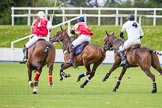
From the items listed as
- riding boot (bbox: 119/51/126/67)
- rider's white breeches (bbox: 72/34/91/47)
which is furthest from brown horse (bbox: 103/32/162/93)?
rider's white breeches (bbox: 72/34/91/47)

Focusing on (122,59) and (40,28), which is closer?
(40,28)

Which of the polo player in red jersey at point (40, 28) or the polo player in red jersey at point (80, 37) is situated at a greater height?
the polo player in red jersey at point (40, 28)

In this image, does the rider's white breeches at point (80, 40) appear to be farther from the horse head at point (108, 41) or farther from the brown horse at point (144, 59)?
→ the brown horse at point (144, 59)

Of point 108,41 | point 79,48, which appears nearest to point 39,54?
point 108,41

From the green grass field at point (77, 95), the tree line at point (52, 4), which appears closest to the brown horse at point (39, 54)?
the green grass field at point (77, 95)

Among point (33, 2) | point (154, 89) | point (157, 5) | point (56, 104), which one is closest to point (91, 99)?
point (56, 104)

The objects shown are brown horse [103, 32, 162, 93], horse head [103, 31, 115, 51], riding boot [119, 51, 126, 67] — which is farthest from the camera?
horse head [103, 31, 115, 51]

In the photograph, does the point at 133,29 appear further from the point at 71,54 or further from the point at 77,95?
the point at 71,54

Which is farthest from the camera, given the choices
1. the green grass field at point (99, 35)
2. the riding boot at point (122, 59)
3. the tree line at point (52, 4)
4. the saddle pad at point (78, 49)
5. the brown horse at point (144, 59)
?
the tree line at point (52, 4)

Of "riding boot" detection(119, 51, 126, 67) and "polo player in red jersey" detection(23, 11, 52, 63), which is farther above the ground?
"polo player in red jersey" detection(23, 11, 52, 63)

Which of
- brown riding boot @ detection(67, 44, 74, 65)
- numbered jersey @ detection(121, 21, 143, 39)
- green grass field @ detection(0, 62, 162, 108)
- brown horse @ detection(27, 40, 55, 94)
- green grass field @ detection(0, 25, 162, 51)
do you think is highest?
numbered jersey @ detection(121, 21, 143, 39)

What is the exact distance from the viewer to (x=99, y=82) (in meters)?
31.0

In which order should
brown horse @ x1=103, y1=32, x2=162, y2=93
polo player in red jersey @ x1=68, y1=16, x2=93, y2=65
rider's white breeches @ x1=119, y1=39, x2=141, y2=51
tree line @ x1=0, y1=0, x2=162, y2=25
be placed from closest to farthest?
brown horse @ x1=103, y1=32, x2=162, y2=93, rider's white breeches @ x1=119, y1=39, x2=141, y2=51, polo player in red jersey @ x1=68, y1=16, x2=93, y2=65, tree line @ x1=0, y1=0, x2=162, y2=25

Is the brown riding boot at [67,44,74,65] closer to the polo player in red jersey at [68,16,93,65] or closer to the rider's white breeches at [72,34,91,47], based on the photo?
the polo player in red jersey at [68,16,93,65]
